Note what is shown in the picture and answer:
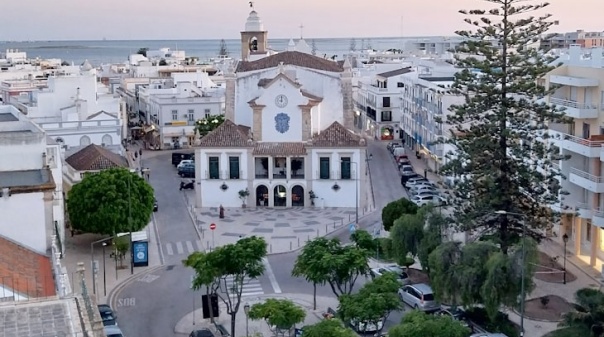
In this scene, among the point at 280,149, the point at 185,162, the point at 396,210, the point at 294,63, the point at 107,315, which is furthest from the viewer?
the point at 185,162

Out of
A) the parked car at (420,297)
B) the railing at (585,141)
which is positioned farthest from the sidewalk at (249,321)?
the railing at (585,141)

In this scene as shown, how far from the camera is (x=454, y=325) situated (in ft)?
61.5

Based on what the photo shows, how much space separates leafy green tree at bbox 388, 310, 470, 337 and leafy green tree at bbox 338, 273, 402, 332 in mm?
1523

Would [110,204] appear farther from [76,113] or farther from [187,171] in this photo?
[76,113]

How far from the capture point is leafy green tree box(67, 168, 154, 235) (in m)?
32.4

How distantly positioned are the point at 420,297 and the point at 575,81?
36.0ft

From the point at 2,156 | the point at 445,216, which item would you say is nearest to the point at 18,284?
the point at 2,156

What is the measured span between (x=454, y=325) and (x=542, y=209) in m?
11.2

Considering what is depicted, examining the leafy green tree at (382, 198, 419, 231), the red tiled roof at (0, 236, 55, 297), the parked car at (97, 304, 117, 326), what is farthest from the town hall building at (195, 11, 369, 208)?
the red tiled roof at (0, 236, 55, 297)

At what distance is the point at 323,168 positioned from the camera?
141ft

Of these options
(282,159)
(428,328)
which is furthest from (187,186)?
(428,328)

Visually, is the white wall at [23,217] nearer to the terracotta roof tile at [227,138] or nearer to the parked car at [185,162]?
the terracotta roof tile at [227,138]

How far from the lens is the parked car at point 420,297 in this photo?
2551 cm

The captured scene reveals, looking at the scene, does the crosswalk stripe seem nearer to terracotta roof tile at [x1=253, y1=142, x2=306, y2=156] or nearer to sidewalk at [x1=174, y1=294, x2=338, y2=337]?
sidewalk at [x1=174, y1=294, x2=338, y2=337]
